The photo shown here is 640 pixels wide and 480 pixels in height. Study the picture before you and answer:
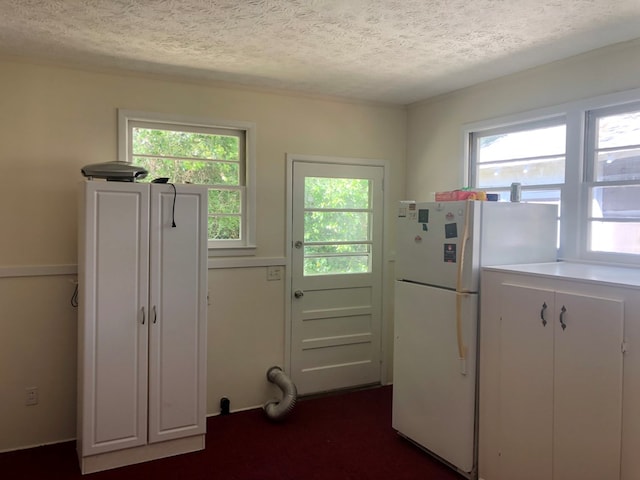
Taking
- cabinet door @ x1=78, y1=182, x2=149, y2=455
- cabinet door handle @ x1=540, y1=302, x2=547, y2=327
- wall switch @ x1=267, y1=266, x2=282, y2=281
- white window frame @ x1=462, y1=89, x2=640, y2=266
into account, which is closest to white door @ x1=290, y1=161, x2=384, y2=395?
wall switch @ x1=267, y1=266, x2=282, y2=281

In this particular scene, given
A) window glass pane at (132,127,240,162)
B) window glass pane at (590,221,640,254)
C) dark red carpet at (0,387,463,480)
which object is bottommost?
dark red carpet at (0,387,463,480)

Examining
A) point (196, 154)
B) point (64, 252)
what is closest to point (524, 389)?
point (196, 154)

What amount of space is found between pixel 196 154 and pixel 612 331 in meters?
2.88

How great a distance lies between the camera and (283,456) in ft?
10.2

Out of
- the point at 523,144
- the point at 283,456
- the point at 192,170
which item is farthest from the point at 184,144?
the point at 523,144

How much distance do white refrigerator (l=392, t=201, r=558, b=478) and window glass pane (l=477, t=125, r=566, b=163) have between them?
49cm

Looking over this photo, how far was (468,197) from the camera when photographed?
2.97 m

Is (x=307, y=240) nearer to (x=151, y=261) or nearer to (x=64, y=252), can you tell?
(x=151, y=261)

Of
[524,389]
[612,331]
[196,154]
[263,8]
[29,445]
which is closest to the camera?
[612,331]

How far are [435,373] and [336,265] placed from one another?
142cm

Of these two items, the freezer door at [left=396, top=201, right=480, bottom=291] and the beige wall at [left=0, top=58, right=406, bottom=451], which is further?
the beige wall at [left=0, top=58, right=406, bottom=451]

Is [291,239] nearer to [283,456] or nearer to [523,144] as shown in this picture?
[283,456]

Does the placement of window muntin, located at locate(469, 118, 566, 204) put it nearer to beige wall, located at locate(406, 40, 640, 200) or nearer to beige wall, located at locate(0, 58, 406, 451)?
beige wall, located at locate(406, 40, 640, 200)

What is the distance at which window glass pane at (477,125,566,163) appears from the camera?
322 cm
